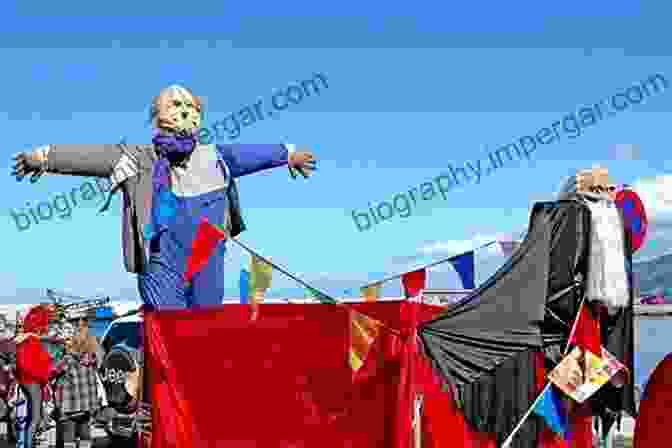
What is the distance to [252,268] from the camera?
549 cm

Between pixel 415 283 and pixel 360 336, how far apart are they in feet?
5.68

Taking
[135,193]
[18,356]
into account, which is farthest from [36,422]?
[135,193]

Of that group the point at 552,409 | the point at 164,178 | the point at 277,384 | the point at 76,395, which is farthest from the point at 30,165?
the point at 76,395

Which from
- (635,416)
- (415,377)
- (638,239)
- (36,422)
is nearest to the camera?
(415,377)

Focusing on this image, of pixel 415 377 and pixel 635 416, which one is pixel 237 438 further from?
pixel 635 416

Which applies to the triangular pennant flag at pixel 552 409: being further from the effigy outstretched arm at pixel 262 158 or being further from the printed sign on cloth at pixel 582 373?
the effigy outstretched arm at pixel 262 158

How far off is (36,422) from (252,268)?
16.4 ft

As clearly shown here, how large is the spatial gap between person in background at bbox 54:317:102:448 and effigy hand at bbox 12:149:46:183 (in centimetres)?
365

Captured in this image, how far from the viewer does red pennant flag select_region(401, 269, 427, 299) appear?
22.3 feet

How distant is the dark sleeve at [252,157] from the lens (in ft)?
22.2

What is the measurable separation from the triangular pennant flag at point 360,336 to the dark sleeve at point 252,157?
6.44ft

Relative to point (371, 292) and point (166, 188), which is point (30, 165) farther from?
point (371, 292)

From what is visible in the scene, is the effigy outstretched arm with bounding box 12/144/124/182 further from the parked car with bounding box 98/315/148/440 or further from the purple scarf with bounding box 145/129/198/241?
the parked car with bounding box 98/315/148/440

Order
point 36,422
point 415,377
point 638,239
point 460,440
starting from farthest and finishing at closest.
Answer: point 36,422 < point 638,239 < point 460,440 < point 415,377
